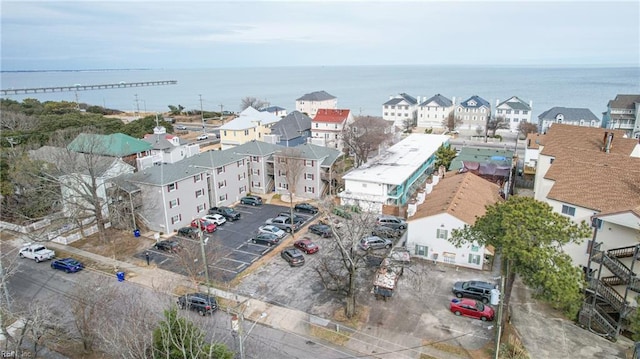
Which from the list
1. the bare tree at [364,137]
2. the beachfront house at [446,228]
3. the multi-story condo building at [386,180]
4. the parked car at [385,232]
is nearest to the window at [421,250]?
the beachfront house at [446,228]

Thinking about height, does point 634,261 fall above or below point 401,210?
above

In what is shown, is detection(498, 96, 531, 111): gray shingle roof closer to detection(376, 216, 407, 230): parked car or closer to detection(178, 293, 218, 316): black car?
detection(376, 216, 407, 230): parked car

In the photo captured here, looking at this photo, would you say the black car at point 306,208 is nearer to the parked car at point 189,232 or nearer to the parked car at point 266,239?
the parked car at point 266,239

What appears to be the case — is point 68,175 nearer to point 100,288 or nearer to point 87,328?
point 100,288

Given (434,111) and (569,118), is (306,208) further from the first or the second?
(569,118)

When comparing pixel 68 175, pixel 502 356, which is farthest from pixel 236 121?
pixel 502 356
